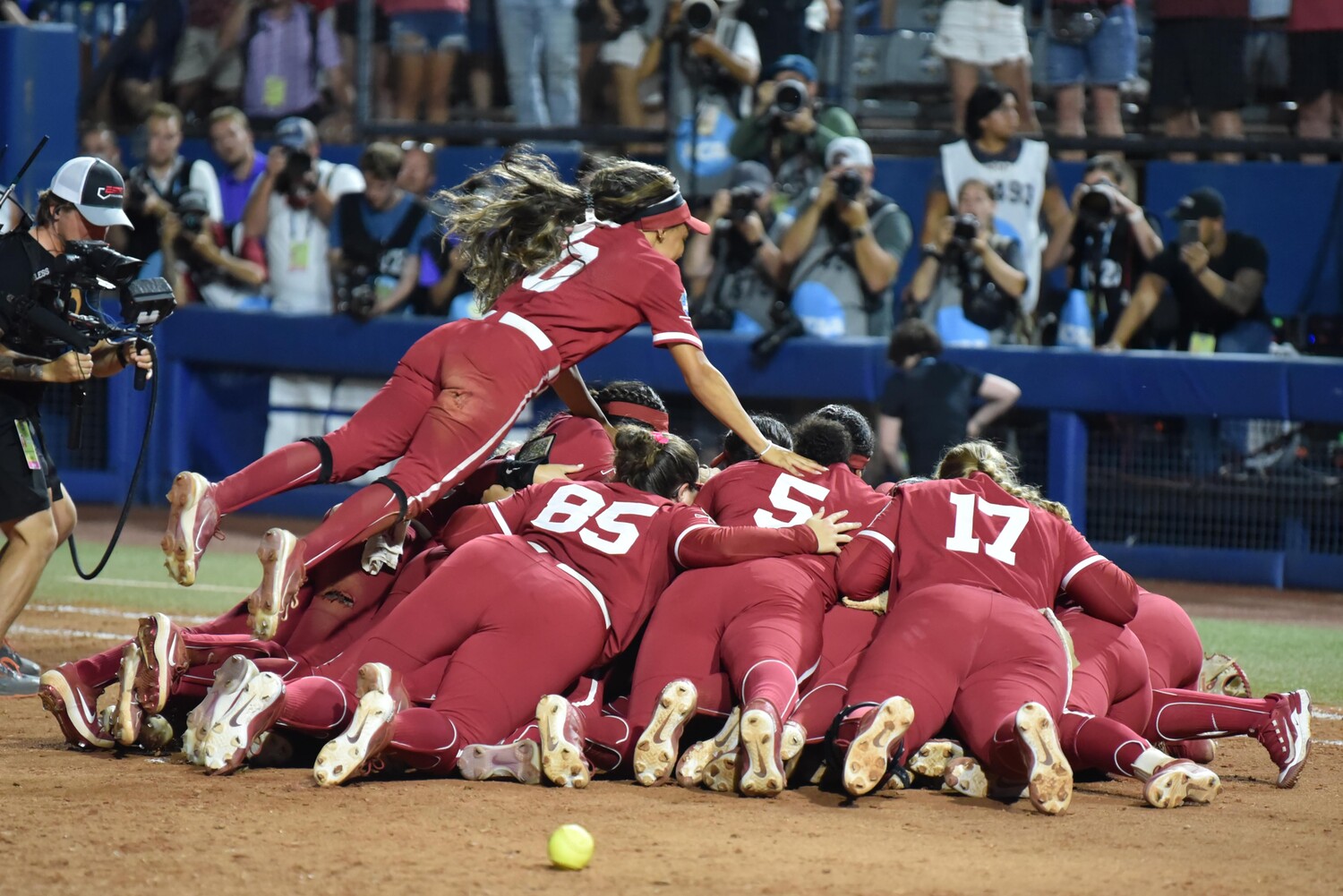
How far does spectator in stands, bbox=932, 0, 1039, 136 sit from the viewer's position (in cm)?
1096

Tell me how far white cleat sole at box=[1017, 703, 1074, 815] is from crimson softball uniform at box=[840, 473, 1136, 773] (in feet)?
0.38

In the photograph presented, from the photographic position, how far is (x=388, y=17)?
12.7 meters

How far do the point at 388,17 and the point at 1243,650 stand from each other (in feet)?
25.9

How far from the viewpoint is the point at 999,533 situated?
527cm

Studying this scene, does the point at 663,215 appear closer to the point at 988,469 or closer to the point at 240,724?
the point at 988,469

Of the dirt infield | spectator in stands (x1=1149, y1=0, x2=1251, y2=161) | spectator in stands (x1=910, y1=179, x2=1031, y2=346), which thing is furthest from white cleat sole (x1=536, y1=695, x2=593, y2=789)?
spectator in stands (x1=1149, y1=0, x2=1251, y2=161)

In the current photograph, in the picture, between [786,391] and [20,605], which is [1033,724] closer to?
[20,605]

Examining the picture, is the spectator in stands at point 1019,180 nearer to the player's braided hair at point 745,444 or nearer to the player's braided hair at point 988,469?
the player's braided hair at point 745,444

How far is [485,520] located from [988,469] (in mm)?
1714

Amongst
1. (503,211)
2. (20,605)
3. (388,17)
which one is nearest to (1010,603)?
(503,211)

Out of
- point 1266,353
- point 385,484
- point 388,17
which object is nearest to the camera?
point 385,484

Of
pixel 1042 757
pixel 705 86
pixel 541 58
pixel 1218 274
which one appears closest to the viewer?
pixel 1042 757

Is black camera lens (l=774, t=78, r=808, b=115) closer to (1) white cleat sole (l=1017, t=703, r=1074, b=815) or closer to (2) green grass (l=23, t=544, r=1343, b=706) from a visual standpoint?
(2) green grass (l=23, t=544, r=1343, b=706)

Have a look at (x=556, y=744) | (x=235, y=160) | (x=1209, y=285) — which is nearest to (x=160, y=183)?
(x=235, y=160)
